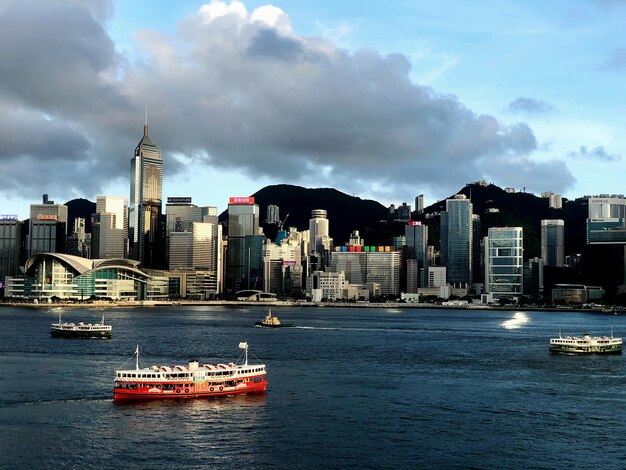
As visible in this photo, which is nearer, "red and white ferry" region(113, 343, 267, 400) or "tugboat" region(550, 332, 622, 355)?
"red and white ferry" region(113, 343, 267, 400)

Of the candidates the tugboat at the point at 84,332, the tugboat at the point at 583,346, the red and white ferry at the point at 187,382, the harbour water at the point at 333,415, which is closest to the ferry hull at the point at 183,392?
the red and white ferry at the point at 187,382

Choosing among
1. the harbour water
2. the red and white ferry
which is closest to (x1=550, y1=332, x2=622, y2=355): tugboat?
the harbour water

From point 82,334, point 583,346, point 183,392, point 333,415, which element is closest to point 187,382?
point 183,392

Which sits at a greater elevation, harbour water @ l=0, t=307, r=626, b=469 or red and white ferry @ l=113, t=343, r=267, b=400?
red and white ferry @ l=113, t=343, r=267, b=400

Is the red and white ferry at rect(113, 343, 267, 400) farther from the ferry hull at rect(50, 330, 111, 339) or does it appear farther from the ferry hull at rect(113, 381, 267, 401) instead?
the ferry hull at rect(50, 330, 111, 339)

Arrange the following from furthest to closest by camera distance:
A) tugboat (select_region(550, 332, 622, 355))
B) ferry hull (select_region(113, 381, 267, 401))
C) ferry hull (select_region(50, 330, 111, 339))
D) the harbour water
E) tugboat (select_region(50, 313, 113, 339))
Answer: tugboat (select_region(50, 313, 113, 339)) → ferry hull (select_region(50, 330, 111, 339)) → tugboat (select_region(550, 332, 622, 355)) → ferry hull (select_region(113, 381, 267, 401)) → the harbour water

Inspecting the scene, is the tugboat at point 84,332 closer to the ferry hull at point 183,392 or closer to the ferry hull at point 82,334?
the ferry hull at point 82,334
